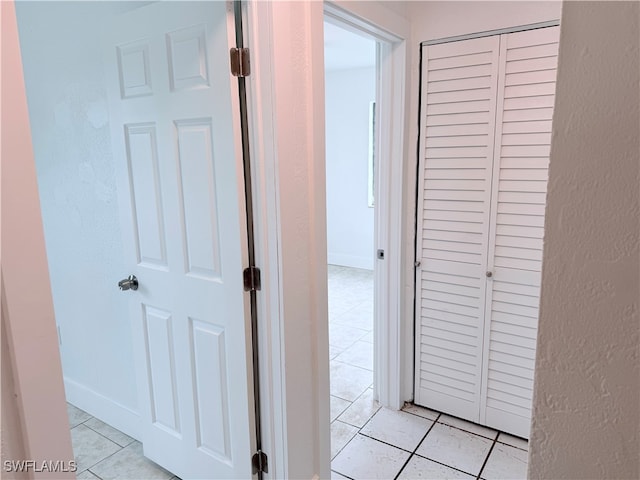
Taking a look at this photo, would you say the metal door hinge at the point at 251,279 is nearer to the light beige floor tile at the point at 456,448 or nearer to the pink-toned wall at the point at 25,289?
the pink-toned wall at the point at 25,289

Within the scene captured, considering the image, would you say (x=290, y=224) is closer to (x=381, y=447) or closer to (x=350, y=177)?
(x=381, y=447)

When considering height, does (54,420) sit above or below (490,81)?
below

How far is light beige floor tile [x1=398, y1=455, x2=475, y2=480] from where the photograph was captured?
6.46 feet

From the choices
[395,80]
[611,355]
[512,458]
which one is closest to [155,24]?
[395,80]

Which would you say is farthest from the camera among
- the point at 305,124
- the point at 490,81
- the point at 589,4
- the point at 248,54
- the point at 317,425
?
the point at 490,81

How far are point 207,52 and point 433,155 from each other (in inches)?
47.1

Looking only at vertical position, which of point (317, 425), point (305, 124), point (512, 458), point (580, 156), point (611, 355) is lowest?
point (512, 458)

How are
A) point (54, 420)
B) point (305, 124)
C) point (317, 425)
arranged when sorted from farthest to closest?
point (317, 425) → point (305, 124) → point (54, 420)

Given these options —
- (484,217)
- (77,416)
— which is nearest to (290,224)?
(484,217)

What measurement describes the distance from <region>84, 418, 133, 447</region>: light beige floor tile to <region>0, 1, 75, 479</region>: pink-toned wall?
55.6 inches

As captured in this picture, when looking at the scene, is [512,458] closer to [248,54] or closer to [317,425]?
[317,425]

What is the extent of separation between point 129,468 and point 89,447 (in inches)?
11.5

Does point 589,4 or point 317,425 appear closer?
point 589,4

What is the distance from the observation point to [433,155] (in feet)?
7.22
